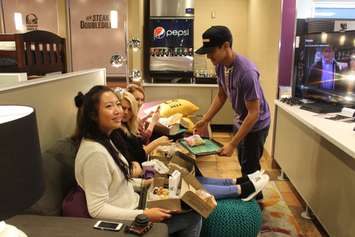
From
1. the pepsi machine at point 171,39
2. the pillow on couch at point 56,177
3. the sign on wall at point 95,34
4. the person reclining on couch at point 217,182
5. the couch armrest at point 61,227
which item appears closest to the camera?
the couch armrest at point 61,227

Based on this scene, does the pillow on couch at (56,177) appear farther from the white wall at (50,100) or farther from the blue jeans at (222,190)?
the blue jeans at (222,190)

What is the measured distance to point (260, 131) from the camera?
8.80 feet

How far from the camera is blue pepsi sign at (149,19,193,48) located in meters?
5.49

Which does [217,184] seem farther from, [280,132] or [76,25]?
[76,25]

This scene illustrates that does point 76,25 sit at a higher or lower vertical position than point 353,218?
higher

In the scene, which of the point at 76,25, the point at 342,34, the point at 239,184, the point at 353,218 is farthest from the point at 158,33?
the point at 353,218

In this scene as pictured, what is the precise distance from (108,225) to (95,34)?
5237 millimetres

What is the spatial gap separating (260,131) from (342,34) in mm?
1028

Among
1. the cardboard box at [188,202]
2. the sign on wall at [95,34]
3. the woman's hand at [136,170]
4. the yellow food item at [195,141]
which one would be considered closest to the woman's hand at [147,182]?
the woman's hand at [136,170]

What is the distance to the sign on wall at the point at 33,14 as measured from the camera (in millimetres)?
6137

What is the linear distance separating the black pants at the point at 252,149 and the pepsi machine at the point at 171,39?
310 cm

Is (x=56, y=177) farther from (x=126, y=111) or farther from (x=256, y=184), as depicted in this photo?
(x=256, y=184)

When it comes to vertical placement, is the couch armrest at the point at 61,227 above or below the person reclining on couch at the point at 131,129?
below

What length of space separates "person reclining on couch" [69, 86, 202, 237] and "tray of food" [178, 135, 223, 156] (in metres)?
1.02
